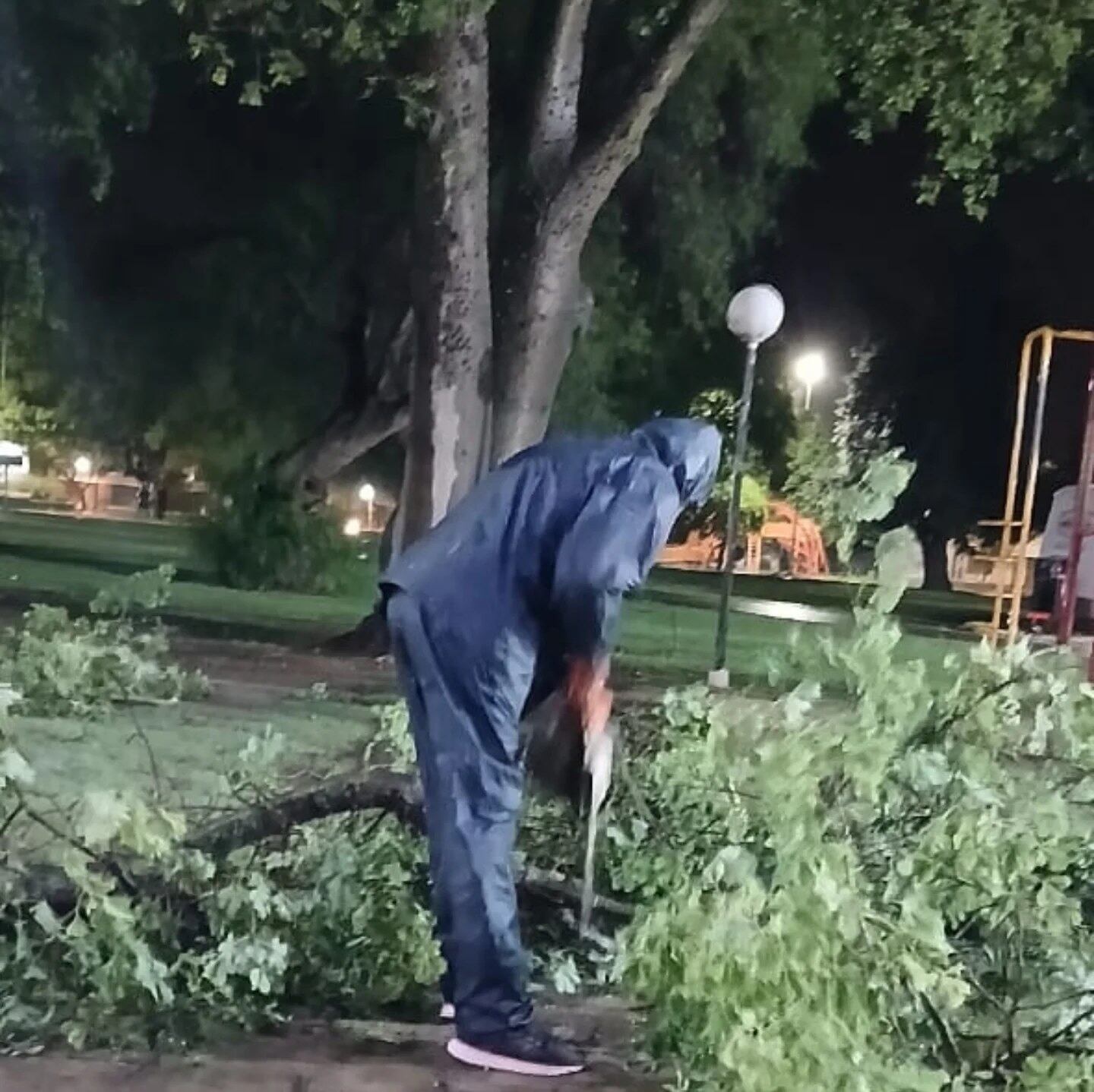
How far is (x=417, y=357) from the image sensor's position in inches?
190

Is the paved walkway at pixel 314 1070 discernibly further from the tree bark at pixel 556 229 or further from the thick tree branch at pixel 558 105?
the thick tree branch at pixel 558 105

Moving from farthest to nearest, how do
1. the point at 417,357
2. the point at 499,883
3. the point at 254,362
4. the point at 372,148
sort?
the point at 254,362
the point at 372,148
the point at 417,357
the point at 499,883

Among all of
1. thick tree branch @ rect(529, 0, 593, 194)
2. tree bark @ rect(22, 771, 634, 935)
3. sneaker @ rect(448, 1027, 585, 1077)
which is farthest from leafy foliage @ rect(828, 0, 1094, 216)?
sneaker @ rect(448, 1027, 585, 1077)

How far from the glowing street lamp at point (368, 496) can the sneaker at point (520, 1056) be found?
4.94 m

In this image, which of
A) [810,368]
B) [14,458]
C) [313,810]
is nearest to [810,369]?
[810,368]

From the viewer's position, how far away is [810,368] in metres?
7.78

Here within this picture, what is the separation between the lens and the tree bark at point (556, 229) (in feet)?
15.6

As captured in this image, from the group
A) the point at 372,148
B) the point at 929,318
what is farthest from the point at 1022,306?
the point at 372,148

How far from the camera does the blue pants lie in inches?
81.7

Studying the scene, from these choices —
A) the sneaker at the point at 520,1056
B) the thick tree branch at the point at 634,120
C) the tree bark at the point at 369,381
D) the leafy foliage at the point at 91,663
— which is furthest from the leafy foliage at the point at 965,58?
the sneaker at the point at 520,1056

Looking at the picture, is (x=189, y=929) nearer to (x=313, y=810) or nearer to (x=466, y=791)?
(x=313, y=810)

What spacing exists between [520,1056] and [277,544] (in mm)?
5264

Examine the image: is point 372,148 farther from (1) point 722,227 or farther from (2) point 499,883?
(2) point 499,883

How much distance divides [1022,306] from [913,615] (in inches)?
75.6
